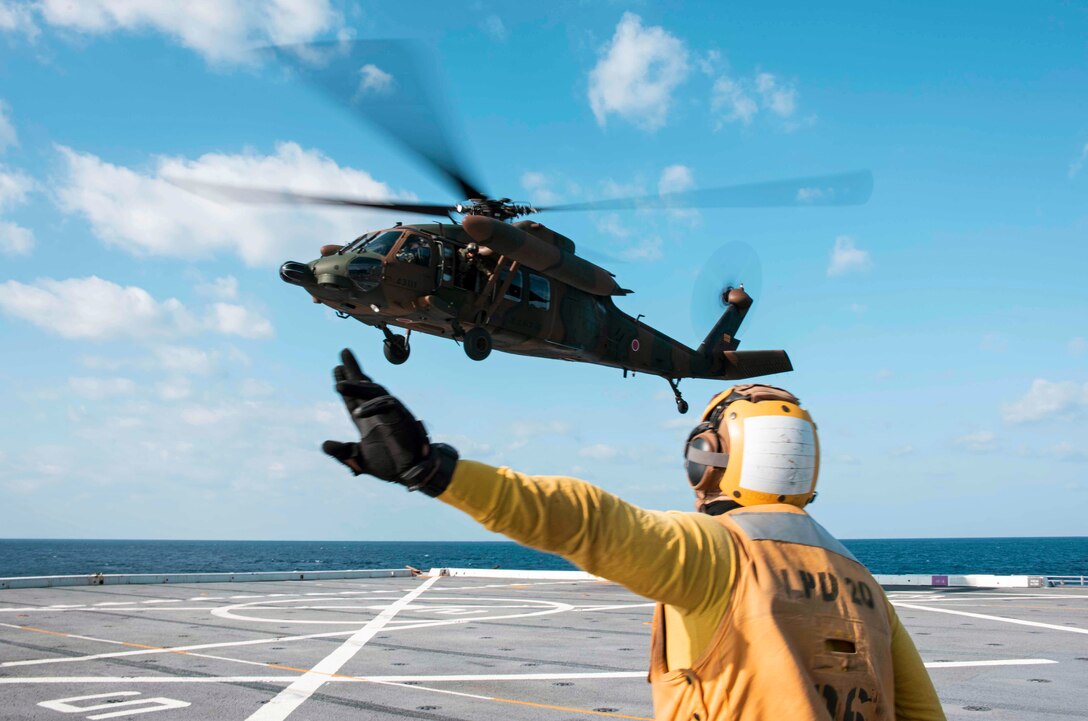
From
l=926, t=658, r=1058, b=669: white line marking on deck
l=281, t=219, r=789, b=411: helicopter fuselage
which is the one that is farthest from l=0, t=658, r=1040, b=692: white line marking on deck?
l=281, t=219, r=789, b=411: helicopter fuselage

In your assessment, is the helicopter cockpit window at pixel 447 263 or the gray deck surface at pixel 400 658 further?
the helicopter cockpit window at pixel 447 263

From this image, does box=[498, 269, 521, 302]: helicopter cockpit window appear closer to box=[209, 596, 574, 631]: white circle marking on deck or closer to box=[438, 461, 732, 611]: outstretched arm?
box=[209, 596, 574, 631]: white circle marking on deck

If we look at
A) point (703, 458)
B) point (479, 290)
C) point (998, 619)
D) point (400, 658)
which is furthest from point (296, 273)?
point (998, 619)

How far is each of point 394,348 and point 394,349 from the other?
0.07 ft

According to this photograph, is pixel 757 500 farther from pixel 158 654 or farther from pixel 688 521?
pixel 158 654

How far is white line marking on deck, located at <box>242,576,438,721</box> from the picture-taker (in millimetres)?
8500

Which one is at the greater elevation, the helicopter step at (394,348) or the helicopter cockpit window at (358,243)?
the helicopter cockpit window at (358,243)

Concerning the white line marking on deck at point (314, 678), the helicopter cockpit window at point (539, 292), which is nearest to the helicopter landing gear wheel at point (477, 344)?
the helicopter cockpit window at point (539, 292)

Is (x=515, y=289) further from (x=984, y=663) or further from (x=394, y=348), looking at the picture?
(x=984, y=663)

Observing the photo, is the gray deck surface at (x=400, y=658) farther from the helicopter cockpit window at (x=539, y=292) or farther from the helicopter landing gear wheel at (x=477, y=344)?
the helicopter cockpit window at (x=539, y=292)

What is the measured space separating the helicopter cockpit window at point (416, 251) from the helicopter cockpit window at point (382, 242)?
221 mm

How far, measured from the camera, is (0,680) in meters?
10.1

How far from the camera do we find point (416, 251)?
16172mm

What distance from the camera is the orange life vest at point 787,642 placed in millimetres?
2482
